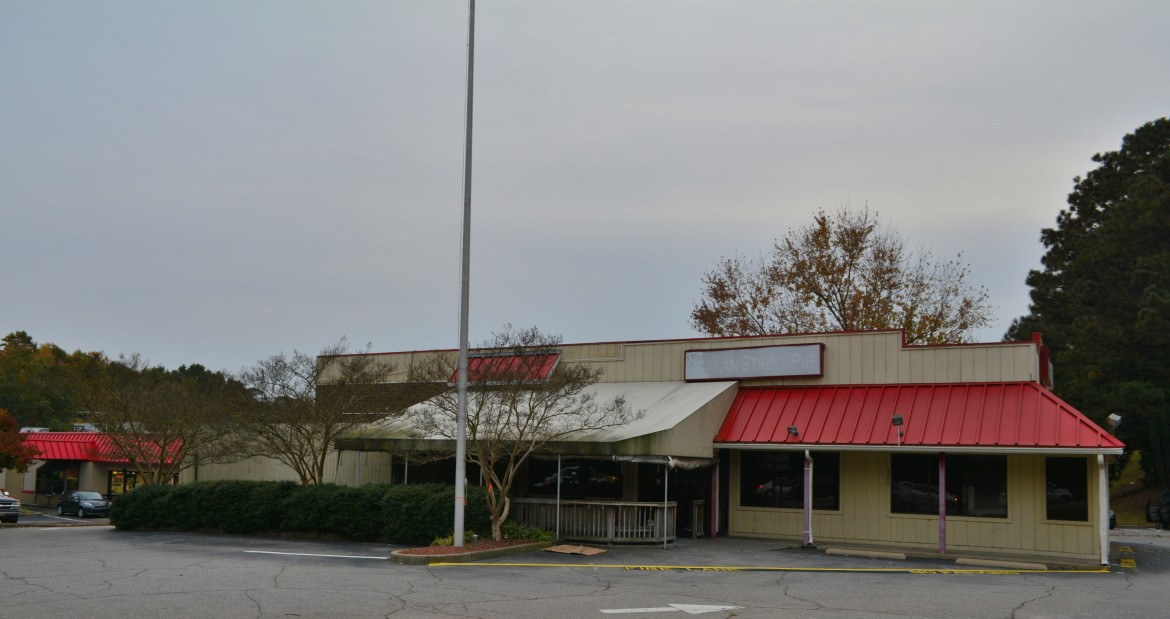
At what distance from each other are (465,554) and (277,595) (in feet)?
17.3

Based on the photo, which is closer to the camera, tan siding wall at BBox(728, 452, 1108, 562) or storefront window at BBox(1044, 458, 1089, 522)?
storefront window at BBox(1044, 458, 1089, 522)

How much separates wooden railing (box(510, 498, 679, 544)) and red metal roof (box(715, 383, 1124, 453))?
2540mm

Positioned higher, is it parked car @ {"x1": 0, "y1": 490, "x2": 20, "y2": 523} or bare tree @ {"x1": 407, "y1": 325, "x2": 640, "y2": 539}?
bare tree @ {"x1": 407, "y1": 325, "x2": 640, "y2": 539}

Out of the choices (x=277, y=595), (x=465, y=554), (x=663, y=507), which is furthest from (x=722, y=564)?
(x=277, y=595)

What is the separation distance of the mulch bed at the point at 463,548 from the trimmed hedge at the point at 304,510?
0.75 meters

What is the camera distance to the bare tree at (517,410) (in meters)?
21.6

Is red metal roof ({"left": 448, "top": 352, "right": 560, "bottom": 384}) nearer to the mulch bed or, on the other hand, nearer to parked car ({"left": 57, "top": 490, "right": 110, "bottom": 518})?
the mulch bed

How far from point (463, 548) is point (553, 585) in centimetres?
461

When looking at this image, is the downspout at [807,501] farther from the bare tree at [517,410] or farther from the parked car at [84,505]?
the parked car at [84,505]

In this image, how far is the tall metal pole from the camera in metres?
19.9

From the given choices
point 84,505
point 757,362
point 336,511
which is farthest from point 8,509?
point 757,362

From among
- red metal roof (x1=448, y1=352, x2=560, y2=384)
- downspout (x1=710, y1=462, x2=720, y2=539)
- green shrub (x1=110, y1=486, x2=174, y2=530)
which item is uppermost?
red metal roof (x1=448, y1=352, x2=560, y2=384)

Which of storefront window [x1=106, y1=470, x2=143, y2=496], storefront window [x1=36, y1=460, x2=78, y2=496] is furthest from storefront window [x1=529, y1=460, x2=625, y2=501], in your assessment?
storefront window [x1=36, y1=460, x2=78, y2=496]

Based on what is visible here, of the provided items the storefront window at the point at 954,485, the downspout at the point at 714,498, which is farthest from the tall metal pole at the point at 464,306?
the storefront window at the point at 954,485
